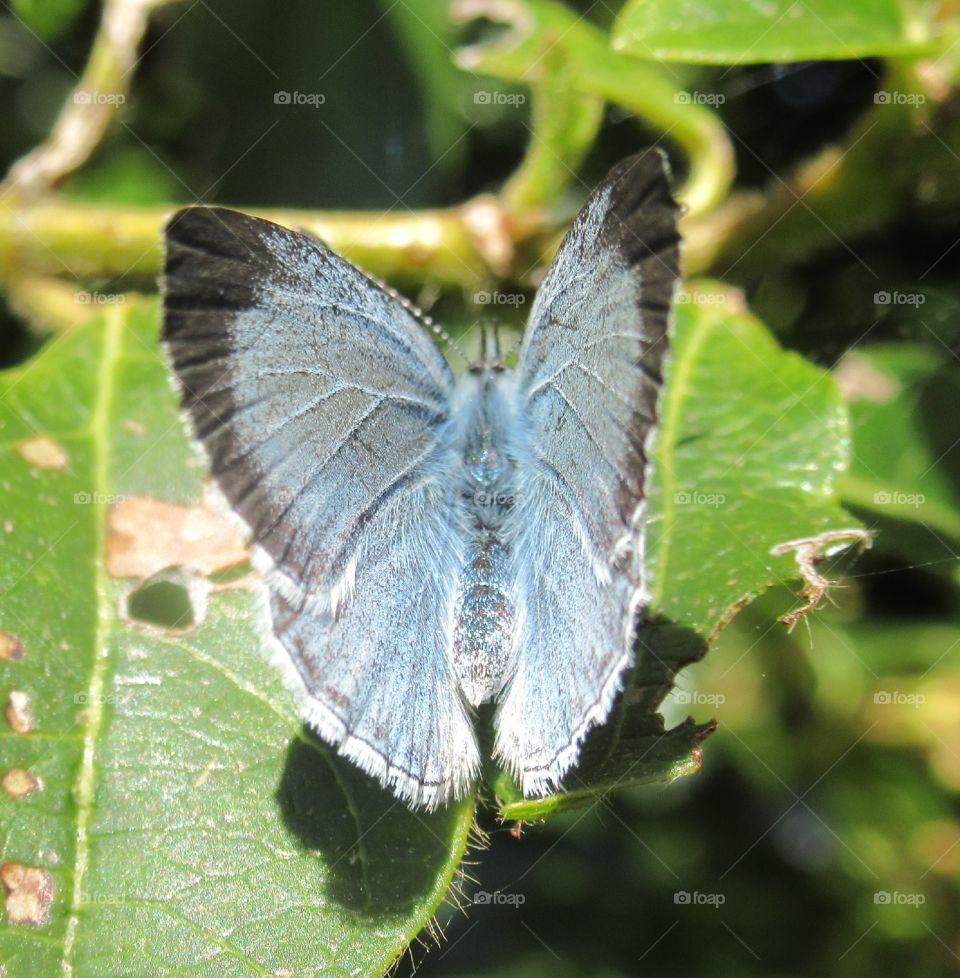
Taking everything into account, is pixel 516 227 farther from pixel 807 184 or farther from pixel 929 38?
pixel 929 38

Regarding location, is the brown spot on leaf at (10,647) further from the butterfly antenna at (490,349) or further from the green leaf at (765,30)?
the green leaf at (765,30)

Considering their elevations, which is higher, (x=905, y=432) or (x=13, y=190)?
(x=13, y=190)

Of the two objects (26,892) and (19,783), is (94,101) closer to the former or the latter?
(19,783)

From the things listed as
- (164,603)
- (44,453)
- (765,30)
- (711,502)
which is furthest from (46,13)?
(711,502)

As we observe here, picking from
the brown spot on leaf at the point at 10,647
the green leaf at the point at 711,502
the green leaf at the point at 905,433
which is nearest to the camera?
the green leaf at the point at 711,502

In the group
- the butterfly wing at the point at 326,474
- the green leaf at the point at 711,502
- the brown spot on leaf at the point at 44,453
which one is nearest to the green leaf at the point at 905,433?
the green leaf at the point at 711,502

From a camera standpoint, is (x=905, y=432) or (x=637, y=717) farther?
(x=905, y=432)

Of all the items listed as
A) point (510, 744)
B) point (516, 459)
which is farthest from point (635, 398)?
point (510, 744)
